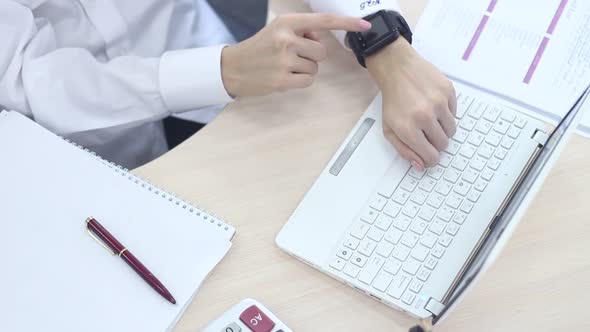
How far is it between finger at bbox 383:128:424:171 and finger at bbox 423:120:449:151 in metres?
0.03

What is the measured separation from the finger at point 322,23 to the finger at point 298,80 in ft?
0.19

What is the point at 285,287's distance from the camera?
65cm

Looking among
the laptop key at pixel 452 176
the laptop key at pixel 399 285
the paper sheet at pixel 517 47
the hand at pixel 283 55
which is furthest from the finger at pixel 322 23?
the laptop key at pixel 399 285

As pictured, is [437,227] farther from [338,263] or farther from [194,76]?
[194,76]

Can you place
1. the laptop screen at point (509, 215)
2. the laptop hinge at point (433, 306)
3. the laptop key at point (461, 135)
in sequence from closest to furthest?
the laptop screen at point (509, 215) < the laptop hinge at point (433, 306) < the laptop key at point (461, 135)

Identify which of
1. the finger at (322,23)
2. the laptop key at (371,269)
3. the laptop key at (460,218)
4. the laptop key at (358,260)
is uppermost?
the finger at (322,23)

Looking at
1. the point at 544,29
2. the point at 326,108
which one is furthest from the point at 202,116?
the point at 544,29

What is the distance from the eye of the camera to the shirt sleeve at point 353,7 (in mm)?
770

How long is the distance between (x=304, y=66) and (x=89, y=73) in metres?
0.29

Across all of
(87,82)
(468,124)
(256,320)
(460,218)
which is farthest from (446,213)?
(87,82)

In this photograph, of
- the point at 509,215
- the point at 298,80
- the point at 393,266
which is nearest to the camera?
the point at 509,215

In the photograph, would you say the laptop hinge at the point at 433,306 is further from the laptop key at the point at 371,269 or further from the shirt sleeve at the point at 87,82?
the shirt sleeve at the point at 87,82

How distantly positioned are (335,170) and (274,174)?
7cm

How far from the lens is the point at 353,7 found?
0.78m
